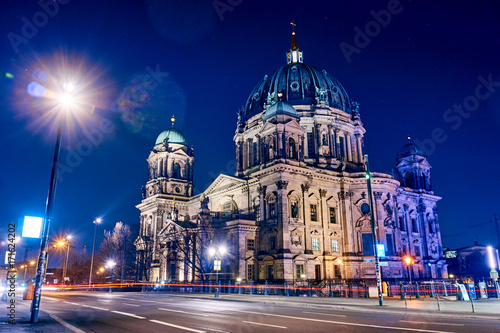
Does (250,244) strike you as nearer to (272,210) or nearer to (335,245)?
(272,210)

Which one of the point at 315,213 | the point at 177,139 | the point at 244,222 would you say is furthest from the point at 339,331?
the point at 177,139

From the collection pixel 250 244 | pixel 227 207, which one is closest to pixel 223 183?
pixel 227 207

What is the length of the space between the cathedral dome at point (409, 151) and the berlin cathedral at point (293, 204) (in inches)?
9.3

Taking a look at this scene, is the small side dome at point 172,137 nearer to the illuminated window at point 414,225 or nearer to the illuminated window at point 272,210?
the illuminated window at point 272,210

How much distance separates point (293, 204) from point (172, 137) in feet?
110

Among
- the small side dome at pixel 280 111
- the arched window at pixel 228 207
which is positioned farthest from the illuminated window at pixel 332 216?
the arched window at pixel 228 207

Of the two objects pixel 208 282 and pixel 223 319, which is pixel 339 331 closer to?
pixel 223 319

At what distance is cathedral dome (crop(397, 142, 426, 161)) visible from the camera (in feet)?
239

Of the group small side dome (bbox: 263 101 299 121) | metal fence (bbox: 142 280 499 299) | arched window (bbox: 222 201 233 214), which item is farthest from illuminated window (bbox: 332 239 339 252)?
small side dome (bbox: 263 101 299 121)

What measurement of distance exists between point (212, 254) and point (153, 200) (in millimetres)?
24602

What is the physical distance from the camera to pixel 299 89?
64.5m

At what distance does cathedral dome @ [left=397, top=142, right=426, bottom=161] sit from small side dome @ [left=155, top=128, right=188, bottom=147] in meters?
42.2

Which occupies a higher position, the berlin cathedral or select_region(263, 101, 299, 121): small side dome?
select_region(263, 101, 299, 121): small side dome

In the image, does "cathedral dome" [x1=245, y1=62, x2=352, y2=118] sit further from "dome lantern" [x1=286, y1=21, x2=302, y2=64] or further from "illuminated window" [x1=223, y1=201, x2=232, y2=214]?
"illuminated window" [x1=223, y1=201, x2=232, y2=214]
